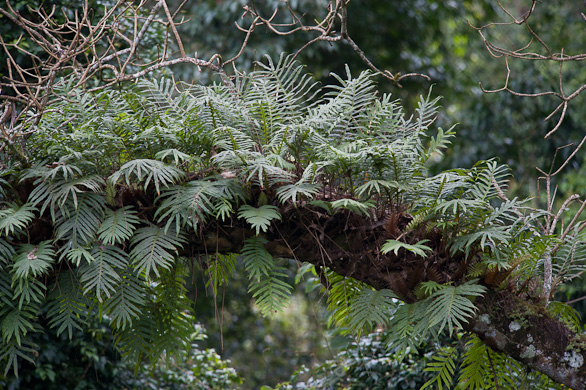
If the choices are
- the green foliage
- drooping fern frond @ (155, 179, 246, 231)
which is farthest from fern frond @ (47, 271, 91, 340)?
the green foliage

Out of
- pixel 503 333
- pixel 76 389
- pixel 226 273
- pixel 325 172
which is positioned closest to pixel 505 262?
pixel 503 333

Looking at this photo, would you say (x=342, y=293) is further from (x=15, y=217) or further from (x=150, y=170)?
(x=15, y=217)

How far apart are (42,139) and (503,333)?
1986mm

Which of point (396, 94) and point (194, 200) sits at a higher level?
point (194, 200)

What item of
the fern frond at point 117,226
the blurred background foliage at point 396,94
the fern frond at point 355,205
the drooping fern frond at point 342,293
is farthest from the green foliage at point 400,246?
the blurred background foliage at point 396,94

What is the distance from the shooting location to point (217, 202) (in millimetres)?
2154

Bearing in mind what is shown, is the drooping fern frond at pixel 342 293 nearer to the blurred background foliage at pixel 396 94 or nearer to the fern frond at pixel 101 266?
the fern frond at pixel 101 266

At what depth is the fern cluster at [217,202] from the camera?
211 cm

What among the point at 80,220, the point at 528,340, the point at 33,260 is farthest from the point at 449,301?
the point at 33,260

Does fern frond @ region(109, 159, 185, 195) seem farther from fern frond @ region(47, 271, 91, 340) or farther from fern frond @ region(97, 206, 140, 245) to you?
fern frond @ region(47, 271, 91, 340)

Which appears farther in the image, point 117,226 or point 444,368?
point 444,368

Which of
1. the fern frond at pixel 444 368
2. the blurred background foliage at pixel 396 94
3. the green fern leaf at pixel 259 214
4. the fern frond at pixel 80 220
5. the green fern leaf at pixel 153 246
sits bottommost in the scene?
the blurred background foliage at pixel 396 94

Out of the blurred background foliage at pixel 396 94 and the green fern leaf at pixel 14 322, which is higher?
the green fern leaf at pixel 14 322

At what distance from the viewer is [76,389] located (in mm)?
3500
